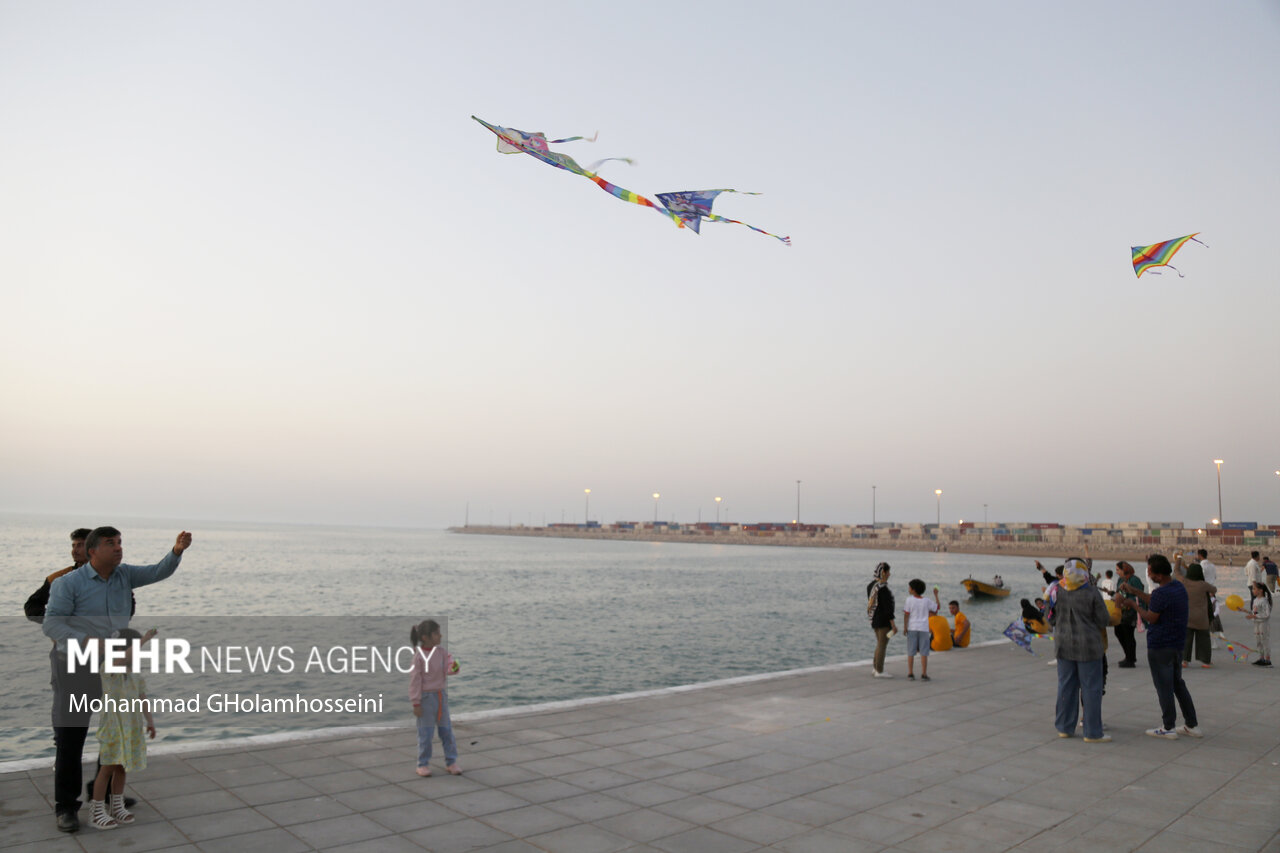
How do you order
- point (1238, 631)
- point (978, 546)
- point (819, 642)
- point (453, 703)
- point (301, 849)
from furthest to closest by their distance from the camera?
point (978, 546) < point (819, 642) < point (1238, 631) < point (453, 703) < point (301, 849)

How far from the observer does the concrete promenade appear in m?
5.31

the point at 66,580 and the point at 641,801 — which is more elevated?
the point at 66,580

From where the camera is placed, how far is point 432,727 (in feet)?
22.1

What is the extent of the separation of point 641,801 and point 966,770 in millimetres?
3217

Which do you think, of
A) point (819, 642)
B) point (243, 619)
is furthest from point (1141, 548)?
point (243, 619)

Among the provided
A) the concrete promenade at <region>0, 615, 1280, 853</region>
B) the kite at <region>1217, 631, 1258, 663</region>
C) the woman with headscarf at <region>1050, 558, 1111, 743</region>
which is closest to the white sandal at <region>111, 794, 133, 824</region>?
the concrete promenade at <region>0, 615, 1280, 853</region>

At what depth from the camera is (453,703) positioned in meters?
16.8

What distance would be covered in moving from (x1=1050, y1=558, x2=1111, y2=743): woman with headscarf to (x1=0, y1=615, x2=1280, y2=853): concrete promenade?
11.1 inches

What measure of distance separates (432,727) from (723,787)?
2620 mm

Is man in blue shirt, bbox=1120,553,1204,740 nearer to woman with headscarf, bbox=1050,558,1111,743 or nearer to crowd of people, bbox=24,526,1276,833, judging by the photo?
crowd of people, bbox=24,526,1276,833

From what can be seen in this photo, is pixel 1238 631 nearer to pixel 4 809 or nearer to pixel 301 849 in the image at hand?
pixel 301 849

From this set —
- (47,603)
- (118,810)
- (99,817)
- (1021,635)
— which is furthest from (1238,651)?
(47,603)

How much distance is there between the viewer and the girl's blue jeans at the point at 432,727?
666 centimetres

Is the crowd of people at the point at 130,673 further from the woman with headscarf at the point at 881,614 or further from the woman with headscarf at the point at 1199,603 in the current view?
the woman with headscarf at the point at 1199,603
